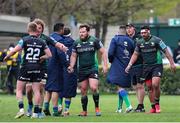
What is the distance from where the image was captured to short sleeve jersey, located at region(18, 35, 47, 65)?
52.0 ft

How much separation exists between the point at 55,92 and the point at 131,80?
8.18 feet

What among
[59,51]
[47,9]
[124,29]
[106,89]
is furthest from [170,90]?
[59,51]

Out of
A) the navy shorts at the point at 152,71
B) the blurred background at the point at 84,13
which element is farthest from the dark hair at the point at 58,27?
the blurred background at the point at 84,13

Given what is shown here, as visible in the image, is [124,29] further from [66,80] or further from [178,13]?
[178,13]

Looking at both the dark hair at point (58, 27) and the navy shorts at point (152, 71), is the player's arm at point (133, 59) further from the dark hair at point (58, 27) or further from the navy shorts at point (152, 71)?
the dark hair at point (58, 27)

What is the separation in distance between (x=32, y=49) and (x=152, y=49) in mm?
3358

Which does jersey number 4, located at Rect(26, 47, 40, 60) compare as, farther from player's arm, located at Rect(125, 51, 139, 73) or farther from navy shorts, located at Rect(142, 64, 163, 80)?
navy shorts, located at Rect(142, 64, 163, 80)

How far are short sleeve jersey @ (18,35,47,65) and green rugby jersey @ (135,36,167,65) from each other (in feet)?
10.1

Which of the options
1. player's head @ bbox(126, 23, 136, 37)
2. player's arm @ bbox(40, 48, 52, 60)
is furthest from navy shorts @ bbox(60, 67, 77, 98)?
player's head @ bbox(126, 23, 136, 37)

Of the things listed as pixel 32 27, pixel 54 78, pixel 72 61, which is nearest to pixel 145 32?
pixel 72 61

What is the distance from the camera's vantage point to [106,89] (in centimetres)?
3050

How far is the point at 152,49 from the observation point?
1783 cm

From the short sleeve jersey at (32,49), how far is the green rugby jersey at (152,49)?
3083 millimetres

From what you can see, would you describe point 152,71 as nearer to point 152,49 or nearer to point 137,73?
point 152,49
